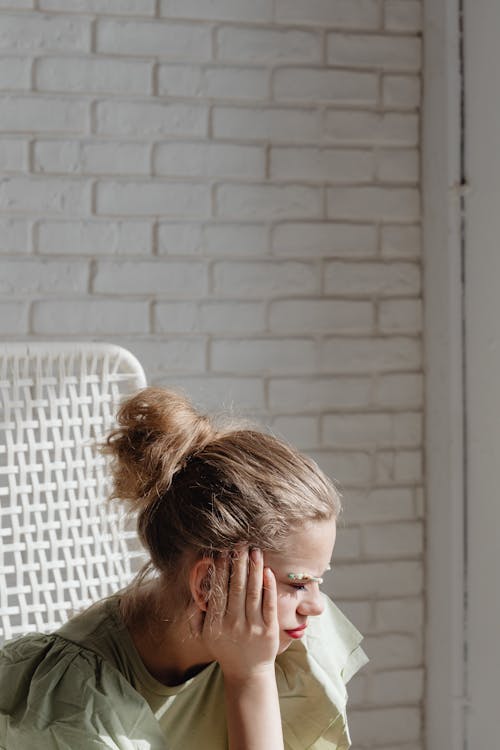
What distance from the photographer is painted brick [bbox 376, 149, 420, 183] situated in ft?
7.04

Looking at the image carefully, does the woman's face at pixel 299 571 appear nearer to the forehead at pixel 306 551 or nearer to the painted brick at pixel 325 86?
the forehead at pixel 306 551

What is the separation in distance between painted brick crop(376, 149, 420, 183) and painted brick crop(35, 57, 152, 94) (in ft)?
1.68

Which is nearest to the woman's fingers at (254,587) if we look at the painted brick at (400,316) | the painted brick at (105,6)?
the painted brick at (400,316)

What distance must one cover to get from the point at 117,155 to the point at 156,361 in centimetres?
42

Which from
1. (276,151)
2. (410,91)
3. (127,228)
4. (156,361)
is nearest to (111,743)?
(156,361)

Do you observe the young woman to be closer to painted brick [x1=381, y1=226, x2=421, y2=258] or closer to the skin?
the skin

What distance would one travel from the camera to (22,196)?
1.97 m

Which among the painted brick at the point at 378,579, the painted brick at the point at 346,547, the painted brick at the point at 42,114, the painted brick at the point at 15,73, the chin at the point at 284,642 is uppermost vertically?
the painted brick at the point at 15,73

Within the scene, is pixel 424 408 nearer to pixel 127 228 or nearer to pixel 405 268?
pixel 405 268

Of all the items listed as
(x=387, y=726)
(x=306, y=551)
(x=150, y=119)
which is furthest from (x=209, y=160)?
(x=387, y=726)

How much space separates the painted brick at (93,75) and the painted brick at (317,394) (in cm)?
66

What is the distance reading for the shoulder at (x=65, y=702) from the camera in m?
1.14

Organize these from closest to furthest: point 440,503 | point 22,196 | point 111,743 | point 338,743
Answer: point 111,743
point 338,743
point 22,196
point 440,503

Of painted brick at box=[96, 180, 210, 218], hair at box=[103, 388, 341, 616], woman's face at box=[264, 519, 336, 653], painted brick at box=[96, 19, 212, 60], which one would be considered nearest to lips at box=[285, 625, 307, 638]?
woman's face at box=[264, 519, 336, 653]
